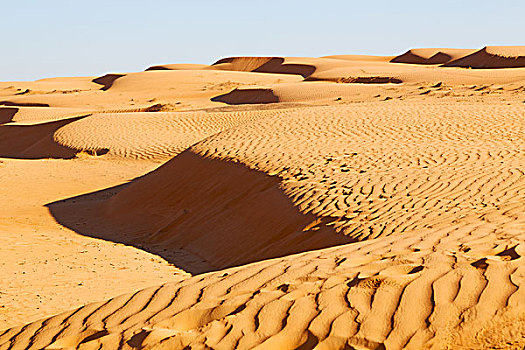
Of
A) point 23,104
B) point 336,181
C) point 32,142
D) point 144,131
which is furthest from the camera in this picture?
point 23,104

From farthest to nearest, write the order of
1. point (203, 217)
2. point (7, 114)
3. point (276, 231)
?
1. point (7, 114)
2. point (203, 217)
3. point (276, 231)

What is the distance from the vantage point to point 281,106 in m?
29.7

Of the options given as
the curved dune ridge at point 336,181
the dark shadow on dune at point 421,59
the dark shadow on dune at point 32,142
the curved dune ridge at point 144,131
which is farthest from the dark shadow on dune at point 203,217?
the dark shadow on dune at point 421,59

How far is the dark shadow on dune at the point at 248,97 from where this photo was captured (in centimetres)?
3494

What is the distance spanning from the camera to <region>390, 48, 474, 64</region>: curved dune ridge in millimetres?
61463

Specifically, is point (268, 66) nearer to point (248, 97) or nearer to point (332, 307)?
point (248, 97)

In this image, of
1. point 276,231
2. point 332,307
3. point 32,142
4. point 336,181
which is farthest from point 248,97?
point 332,307

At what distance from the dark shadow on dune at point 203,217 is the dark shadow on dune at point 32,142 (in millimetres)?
9052

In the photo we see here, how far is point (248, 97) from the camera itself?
3694 centimetres

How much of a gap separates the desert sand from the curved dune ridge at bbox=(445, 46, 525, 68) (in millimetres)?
19846

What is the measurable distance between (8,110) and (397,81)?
21863 millimetres

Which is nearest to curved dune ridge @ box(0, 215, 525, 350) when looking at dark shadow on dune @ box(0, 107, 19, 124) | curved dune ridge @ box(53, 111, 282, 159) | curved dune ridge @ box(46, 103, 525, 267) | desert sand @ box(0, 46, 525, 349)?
desert sand @ box(0, 46, 525, 349)

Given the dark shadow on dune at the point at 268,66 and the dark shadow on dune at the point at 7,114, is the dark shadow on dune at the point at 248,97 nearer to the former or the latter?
the dark shadow on dune at the point at 7,114

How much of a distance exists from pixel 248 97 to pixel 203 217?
1008 inches
